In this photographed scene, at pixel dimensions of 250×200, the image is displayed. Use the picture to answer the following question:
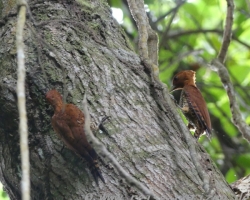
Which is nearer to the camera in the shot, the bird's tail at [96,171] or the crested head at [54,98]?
the bird's tail at [96,171]

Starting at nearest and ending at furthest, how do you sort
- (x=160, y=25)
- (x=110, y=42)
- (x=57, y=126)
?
(x=57, y=126)
(x=110, y=42)
(x=160, y=25)

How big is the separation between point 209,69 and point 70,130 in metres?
3.05

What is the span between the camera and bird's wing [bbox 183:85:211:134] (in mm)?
4816

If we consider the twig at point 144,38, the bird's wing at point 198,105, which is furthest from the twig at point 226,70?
the twig at point 144,38

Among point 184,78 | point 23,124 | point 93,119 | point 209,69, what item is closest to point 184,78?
point 184,78

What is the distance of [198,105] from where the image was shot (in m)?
4.91

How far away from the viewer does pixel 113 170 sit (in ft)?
9.29

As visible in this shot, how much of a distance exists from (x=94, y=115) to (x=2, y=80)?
0.55 meters

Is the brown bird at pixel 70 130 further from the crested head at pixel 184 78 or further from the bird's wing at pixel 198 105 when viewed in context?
the crested head at pixel 184 78

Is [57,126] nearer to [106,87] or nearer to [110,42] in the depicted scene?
[106,87]

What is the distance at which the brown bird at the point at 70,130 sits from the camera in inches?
112

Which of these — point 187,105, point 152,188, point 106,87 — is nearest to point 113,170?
point 152,188

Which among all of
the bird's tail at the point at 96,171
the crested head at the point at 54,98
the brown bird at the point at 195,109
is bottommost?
the bird's tail at the point at 96,171

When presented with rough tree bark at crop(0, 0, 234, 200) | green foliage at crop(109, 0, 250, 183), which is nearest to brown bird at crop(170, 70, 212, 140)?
green foliage at crop(109, 0, 250, 183)
